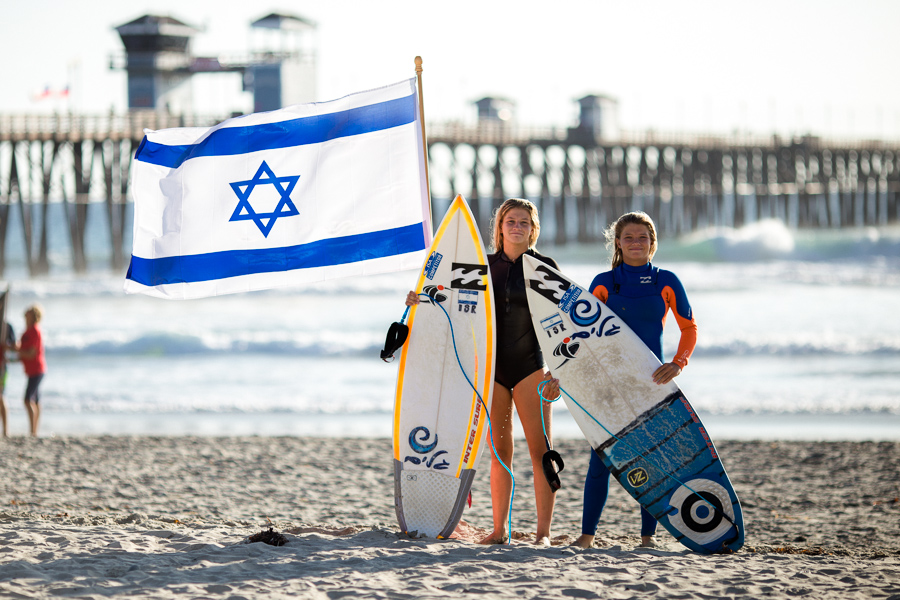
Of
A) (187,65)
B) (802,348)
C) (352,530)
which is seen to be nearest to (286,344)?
(802,348)

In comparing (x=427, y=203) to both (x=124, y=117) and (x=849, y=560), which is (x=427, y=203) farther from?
(x=124, y=117)

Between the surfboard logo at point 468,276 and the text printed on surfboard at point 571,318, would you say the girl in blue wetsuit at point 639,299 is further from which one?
the surfboard logo at point 468,276

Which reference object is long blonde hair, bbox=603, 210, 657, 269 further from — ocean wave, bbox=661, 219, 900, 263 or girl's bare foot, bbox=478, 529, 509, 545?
ocean wave, bbox=661, 219, 900, 263

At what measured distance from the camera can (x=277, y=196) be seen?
433 cm

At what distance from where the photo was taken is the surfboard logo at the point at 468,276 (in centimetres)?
393

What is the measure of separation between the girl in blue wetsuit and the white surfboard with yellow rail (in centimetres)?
59

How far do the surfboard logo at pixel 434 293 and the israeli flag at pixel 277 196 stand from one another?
280mm

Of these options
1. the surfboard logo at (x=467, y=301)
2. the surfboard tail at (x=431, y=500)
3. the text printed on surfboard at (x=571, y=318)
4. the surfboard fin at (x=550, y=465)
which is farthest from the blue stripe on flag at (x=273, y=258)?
the surfboard fin at (x=550, y=465)

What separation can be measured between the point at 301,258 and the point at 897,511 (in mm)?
4107

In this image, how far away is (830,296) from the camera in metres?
19.8

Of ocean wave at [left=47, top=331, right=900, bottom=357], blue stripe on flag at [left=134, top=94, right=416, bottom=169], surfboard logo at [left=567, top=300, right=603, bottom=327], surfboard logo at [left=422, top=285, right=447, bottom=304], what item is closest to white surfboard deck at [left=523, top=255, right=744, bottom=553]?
surfboard logo at [left=567, top=300, right=603, bottom=327]

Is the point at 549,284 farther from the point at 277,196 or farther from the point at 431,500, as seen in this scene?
the point at 277,196

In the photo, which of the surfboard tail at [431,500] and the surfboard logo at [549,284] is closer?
the surfboard logo at [549,284]

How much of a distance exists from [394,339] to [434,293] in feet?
1.10
